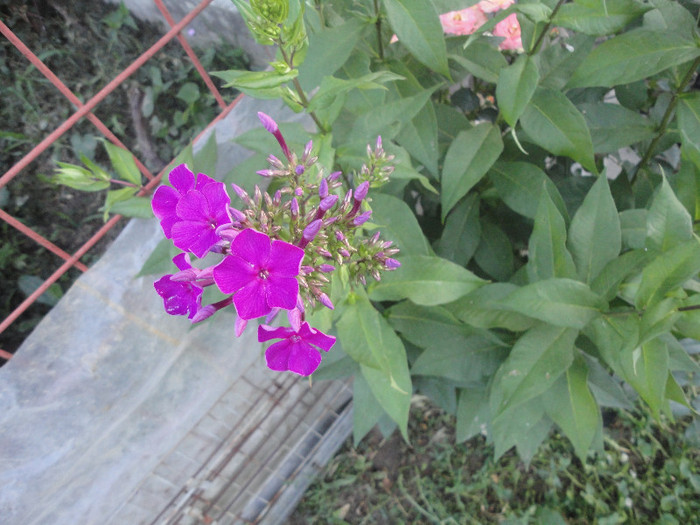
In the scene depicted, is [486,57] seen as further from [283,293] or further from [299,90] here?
[283,293]

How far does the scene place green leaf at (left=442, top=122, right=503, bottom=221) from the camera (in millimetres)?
1307

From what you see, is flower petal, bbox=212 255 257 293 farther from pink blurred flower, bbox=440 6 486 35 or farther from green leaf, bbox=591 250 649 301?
pink blurred flower, bbox=440 6 486 35

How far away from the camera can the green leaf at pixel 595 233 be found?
1.17 m

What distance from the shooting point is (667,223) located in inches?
40.9

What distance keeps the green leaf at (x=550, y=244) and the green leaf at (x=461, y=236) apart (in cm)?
35

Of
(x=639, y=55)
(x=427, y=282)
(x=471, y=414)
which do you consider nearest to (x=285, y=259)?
(x=427, y=282)

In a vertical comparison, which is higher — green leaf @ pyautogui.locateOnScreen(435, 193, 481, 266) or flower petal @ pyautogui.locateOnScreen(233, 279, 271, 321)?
flower petal @ pyautogui.locateOnScreen(233, 279, 271, 321)

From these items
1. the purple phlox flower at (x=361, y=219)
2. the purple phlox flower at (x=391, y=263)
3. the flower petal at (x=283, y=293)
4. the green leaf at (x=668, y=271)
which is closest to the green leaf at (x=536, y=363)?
the green leaf at (x=668, y=271)

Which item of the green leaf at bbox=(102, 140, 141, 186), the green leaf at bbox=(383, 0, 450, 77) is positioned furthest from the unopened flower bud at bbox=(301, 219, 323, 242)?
the green leaf at bbox=(102, 140, 141, 186)

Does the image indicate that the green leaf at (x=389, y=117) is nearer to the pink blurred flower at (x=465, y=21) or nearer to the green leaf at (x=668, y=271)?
the pink blurred flower at (x=465, y=21)

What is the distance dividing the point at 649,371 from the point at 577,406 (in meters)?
0.32

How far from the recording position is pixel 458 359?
154cm

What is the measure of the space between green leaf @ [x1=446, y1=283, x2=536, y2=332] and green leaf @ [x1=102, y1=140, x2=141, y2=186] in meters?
1.05

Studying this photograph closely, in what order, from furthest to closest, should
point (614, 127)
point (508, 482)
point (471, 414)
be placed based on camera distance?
point (508, 482) → point (471, 414) → point (614, 127)
